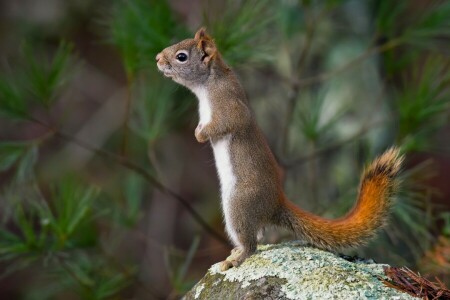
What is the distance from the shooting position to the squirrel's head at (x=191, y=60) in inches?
73.2

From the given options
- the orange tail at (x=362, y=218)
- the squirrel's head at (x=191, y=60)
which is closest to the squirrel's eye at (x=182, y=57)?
the squirrel's head at (x=191, y=60)

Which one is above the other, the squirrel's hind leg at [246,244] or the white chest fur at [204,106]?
the white chest fur at [204,106]

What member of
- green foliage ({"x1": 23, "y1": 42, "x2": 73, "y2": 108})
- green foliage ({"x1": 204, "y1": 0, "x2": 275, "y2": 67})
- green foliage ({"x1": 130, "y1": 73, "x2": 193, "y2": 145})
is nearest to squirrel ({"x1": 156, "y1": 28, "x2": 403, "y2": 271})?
green foliage ({"x1": 204, "y1": 0, "x2": 275, "y2": 67})

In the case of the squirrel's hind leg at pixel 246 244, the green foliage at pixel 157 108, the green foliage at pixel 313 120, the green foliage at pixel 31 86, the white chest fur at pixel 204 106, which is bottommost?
the squirrel's hind leg at pixel 246 244

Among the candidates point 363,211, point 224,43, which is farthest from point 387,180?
point 224,43

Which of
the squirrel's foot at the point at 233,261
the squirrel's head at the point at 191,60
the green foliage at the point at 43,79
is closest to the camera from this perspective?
the squirrel's foot at the point at 233,261

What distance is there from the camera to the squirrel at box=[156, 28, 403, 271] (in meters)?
1.72

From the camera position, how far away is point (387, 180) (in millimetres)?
1747

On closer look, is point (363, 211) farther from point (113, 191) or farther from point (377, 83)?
point (113, 191)

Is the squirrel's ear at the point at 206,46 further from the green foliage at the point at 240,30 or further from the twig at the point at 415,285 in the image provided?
the twig at the point at 415,285

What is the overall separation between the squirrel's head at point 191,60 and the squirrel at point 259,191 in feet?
0.27

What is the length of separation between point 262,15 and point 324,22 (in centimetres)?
77

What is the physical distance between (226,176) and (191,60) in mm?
288

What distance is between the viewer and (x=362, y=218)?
5.75 feet
